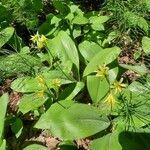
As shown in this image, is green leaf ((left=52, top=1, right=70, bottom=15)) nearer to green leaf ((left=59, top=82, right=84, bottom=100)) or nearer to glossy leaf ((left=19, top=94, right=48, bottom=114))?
green leaf ((left=59, top=82, right=84, bottom=100))

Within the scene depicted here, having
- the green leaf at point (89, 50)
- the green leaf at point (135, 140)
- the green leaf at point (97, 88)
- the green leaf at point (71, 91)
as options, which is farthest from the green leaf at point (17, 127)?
the green leaf at point (135, 140)

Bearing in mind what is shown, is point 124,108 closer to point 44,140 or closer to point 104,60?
point 104,60

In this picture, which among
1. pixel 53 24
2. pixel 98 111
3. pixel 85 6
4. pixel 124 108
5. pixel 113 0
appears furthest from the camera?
pixel 85 6

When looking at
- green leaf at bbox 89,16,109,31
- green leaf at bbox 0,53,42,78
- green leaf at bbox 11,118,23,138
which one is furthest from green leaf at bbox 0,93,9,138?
green leaf at bbox 89,16,109,31

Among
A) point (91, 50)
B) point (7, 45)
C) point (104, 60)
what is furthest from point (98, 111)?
point (7, 45)

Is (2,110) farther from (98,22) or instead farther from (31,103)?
(98,22)

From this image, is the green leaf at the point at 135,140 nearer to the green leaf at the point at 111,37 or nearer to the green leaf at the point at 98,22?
the green leaf at the point at 111,37
